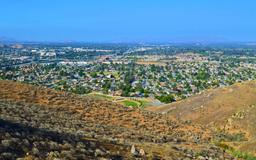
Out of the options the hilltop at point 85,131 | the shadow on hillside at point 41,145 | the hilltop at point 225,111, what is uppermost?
the shadow on hillside at point 41,145

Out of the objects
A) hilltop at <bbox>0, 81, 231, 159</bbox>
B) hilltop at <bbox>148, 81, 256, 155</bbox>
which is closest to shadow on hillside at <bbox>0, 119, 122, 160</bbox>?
hilltop at <bbox>0, 81, 231, 159</bbox>

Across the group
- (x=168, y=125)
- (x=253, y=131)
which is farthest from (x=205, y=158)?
Answer: (x=253, y=131)

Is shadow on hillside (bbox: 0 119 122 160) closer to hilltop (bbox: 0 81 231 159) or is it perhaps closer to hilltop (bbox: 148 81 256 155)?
hilltop (bbox: 0 81 231 159)

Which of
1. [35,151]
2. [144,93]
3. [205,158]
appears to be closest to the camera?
[35,151]

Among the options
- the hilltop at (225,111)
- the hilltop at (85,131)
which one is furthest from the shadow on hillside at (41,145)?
the hilltop at (225,111)

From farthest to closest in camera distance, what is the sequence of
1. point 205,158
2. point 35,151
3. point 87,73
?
point 87,73
point 205,158
point 35,151

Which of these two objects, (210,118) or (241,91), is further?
(241,91)

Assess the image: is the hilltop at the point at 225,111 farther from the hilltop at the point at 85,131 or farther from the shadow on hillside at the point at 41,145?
the shadow on hillside at the point at 41,145

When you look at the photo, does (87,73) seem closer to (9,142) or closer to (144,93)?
(144,93)

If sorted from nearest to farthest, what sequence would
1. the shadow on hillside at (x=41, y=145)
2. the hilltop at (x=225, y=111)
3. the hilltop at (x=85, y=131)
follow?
1. the shadow on hillside at (x=41, y=145)
2. the hilltop at (x=85, y=131)
3. the hilltop at (x=225, y=111)
